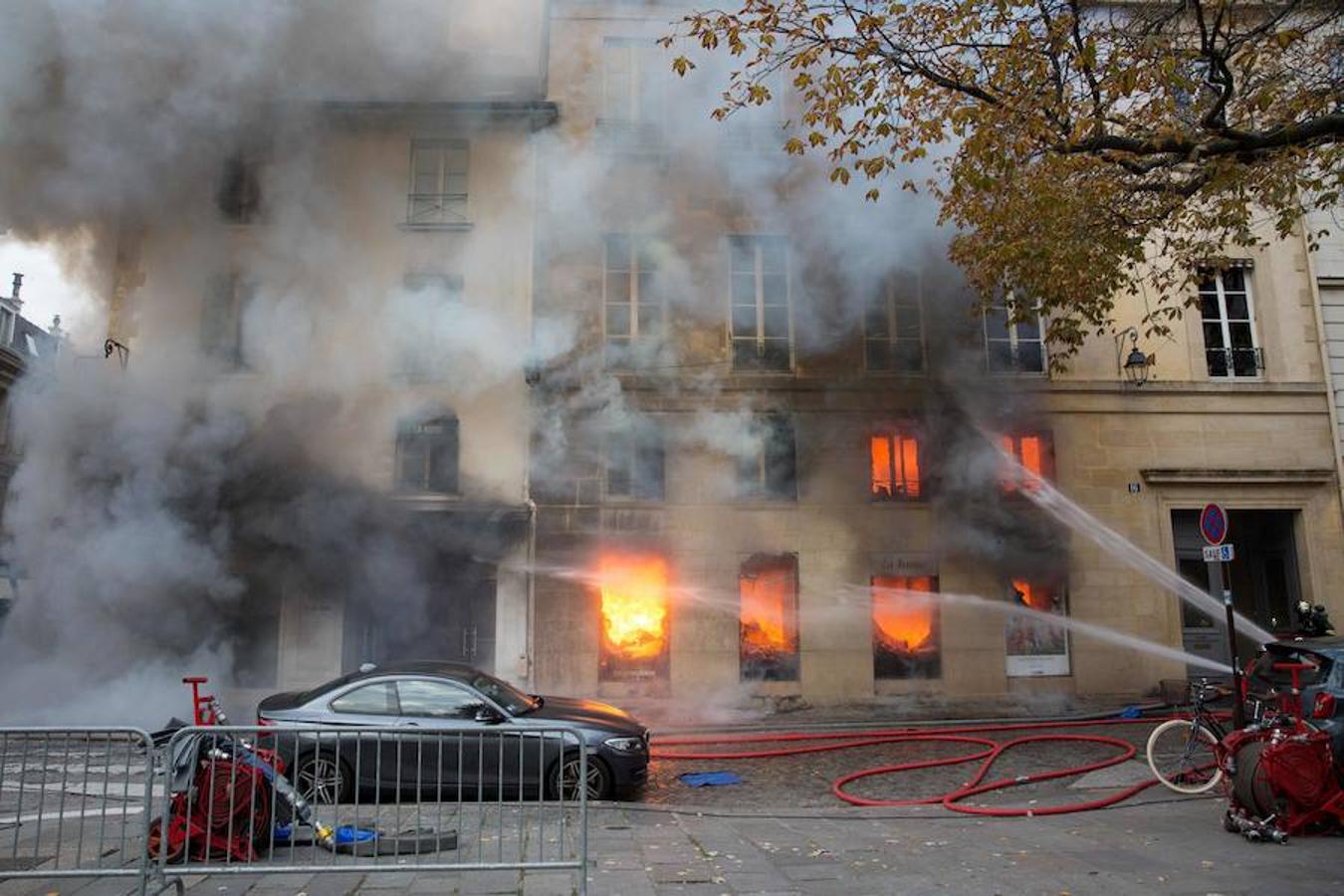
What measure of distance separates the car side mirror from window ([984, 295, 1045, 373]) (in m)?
8.61

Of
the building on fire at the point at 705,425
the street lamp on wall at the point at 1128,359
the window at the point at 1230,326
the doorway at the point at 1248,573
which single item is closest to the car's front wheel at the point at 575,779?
the building on fire at the point at 705,425

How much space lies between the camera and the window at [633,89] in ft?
38.3

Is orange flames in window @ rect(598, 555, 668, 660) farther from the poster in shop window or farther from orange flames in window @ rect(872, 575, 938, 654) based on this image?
the poster in shop window

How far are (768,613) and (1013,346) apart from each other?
5104 mm

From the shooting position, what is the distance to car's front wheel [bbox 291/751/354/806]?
4.79 metres

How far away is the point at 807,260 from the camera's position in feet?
38.8

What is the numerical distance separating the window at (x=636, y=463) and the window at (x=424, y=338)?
252 cm

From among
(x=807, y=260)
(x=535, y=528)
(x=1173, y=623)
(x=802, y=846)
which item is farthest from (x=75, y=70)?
(x=1173, y=623)

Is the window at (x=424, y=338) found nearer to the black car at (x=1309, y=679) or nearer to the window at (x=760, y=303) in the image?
the window at (x=760, y=303)

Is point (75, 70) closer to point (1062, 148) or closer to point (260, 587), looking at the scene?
point (260, 587)

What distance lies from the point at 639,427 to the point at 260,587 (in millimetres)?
5303

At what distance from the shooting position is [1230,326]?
12602 millimetres

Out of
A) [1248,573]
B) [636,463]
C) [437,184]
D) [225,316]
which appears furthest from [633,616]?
[1248,573]

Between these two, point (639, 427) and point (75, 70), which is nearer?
point (75, 70)
